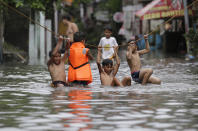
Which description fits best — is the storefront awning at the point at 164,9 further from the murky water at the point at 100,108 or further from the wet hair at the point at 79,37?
the murky water at the point at 100,108

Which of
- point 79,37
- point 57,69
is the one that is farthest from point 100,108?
point 79,37

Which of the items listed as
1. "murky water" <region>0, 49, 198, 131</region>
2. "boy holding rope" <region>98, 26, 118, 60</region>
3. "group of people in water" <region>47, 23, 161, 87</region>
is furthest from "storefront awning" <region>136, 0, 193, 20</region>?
"murky water" <region>0, 49, 198, 131</region>

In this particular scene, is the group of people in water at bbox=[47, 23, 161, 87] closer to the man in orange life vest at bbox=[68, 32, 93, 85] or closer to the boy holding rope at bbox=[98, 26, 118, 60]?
the man in orange life vest at bbox=[68, 32, 93, 85]

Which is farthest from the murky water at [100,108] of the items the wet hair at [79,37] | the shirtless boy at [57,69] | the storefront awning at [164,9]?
the storefront awning at [164,9]

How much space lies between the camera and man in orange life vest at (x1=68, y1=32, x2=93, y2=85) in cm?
1161

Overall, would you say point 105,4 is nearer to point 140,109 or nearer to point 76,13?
point 76,13

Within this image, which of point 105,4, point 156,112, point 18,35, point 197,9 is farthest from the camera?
point 105,4

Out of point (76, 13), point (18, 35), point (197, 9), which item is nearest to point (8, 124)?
point (197, 9)

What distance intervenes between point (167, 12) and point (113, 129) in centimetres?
2258

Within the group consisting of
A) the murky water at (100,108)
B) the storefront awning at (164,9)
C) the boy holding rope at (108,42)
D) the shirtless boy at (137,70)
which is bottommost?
the murky water at (100,108)

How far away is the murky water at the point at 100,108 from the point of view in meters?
6.39

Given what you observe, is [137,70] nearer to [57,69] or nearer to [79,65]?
[79,65]

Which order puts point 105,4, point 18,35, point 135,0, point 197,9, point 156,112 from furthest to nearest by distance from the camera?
point 105,4 → point 135,0 → point 18,35 → point 197,9 → point 156,112

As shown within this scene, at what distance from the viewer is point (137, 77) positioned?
12398 mm
